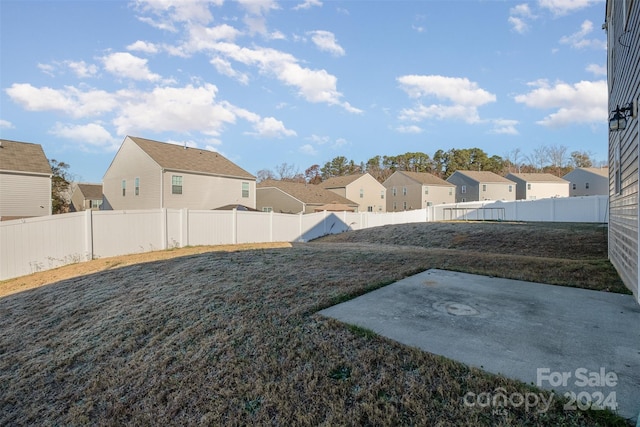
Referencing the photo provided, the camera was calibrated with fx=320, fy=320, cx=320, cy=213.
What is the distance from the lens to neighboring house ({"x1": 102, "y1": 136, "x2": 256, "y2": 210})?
62.1ft

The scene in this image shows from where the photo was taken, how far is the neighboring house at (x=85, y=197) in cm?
3488

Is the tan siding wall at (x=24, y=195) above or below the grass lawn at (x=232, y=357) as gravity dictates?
above

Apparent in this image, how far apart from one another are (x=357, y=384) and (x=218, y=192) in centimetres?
2061

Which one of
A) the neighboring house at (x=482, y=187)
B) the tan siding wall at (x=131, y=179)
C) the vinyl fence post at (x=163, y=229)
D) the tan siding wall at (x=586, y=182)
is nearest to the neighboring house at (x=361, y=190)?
the neighboring house at (x=482, y=187)

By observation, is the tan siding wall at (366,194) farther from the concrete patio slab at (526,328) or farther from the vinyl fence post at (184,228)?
the concrete patio slab at (526,328)

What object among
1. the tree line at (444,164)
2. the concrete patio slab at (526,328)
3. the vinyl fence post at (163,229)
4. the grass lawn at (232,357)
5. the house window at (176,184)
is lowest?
the grass lawn at (232,357)

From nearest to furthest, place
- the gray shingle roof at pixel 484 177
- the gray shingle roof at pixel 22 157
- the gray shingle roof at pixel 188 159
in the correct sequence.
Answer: the gray shingle roof at pixel 22 157, the gray shingle roof at pixel 188 159, the gray shingle roof at pixel 484 177

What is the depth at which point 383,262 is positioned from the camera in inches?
256

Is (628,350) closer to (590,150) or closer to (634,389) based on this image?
(634,389)

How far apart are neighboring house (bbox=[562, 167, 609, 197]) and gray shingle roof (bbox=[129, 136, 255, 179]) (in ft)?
129

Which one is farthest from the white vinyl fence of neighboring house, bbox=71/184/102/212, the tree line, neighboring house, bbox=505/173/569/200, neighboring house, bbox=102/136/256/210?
the tree line

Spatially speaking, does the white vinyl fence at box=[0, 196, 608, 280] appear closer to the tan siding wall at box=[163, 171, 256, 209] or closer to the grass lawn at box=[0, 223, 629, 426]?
the grass lawn at box=[0, 223, 629, 426]

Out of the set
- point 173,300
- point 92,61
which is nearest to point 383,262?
point 173,300

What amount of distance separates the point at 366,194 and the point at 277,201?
43.4 feet
